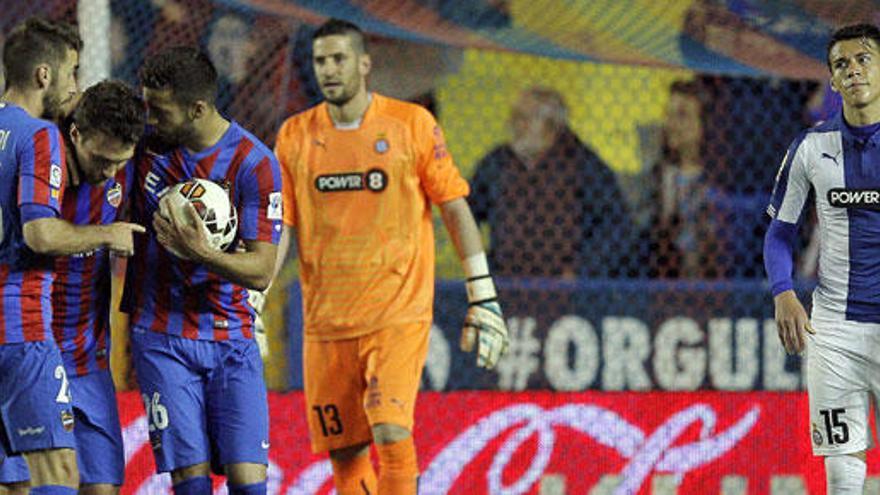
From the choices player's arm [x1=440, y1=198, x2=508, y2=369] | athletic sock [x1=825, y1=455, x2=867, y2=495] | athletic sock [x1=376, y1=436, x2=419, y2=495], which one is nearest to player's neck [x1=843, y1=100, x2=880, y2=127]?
athletic sock [x1=825, y1=455, x2=867, y2=495]

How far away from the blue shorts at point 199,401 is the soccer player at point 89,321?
144 mm

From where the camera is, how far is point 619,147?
9.73 meters

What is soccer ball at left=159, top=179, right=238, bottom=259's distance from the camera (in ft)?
19.8

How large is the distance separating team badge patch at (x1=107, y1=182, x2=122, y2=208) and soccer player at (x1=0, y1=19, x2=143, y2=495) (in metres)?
0.19

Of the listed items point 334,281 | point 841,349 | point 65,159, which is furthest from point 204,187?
point 841,349

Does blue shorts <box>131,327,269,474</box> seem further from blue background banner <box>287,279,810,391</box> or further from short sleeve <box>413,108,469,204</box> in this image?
blue background banner <box>287,279,810,391</box>

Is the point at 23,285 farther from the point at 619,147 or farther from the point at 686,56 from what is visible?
the point at 619,147

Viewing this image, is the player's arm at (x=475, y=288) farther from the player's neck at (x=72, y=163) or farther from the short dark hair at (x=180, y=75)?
the player's neck at (x=72, y=163)

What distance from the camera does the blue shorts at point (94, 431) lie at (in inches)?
245

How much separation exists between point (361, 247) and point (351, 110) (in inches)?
23.2

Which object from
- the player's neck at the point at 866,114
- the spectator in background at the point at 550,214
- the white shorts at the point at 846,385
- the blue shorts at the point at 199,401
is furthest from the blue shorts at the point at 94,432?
the spectator in background at the point at 550,214

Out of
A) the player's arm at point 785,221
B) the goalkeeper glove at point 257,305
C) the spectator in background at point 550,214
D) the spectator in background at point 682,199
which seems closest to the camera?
the goalkeeper glove at point 257,305

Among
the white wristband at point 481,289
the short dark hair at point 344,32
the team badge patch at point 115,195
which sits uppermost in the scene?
the short dark hair at point 344,32

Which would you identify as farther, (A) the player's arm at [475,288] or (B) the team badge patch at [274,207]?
(A) the player's arm at [475,288]
